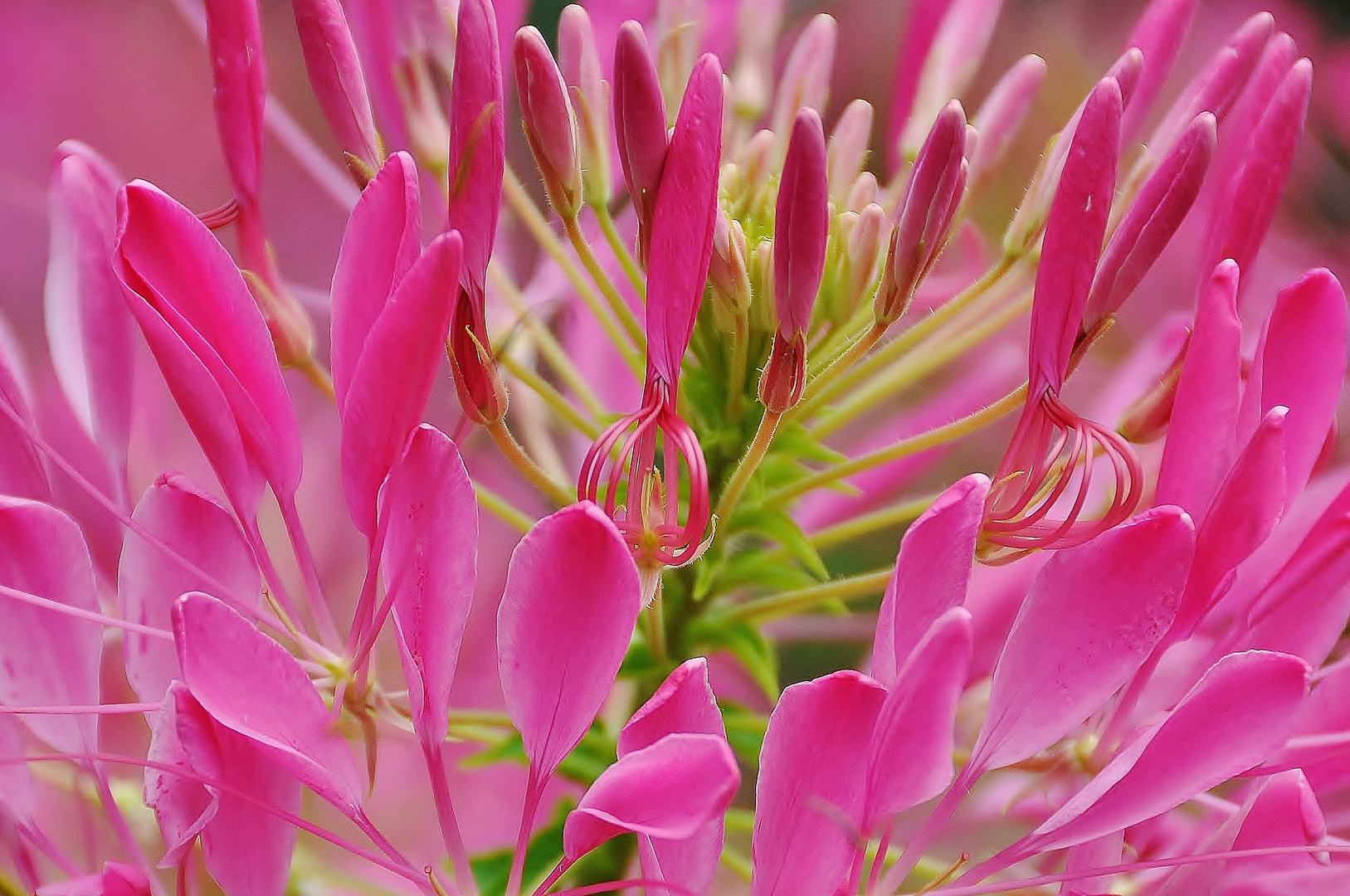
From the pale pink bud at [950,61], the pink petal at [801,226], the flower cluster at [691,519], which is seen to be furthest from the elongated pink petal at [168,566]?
the pale pink bud at [950,61]

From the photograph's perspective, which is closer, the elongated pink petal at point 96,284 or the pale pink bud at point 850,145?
the elongated pink petal at point 96,284

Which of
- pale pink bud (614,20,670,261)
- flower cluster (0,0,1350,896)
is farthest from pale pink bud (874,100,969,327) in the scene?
pale pink bud (614,20,670,261)

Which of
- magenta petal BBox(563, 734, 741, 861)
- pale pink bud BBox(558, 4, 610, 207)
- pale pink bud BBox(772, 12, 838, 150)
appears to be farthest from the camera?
pale pink bud BBox(772, 12, 838, 150)

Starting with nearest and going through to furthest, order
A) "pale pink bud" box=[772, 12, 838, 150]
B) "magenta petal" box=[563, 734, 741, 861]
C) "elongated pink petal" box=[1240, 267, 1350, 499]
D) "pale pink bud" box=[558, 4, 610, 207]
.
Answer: "magenta petal" box=[563, 734, 741, 861]
"elongated pink petal" box=[1240, 267, 1350, 499]
"pale pink bud" box=[558, 4, 610, 207]
"pale pink bud" box=[772, 12, 838, 150]

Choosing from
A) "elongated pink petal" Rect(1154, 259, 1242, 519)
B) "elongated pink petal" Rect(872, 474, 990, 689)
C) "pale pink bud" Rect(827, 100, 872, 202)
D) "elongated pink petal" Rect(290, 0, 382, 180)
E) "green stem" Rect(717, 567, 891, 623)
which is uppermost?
"elongated pink petal" Rect(290, 0, 382, 180)

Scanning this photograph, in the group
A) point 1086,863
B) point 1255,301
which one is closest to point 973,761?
point 1086,863

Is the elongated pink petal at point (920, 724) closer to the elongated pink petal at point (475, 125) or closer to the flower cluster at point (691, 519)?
the flower cluster at point (691, 519)

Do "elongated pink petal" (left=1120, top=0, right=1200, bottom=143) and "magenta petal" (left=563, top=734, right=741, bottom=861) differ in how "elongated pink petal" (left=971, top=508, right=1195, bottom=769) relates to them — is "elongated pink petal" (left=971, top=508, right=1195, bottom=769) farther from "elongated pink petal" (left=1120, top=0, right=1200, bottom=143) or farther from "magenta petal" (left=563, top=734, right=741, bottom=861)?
"elongated pink petal" (left=1120, top=0, right=1200, bottom=143)

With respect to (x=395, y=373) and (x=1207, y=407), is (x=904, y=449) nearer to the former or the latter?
(x=1207, y=407)
